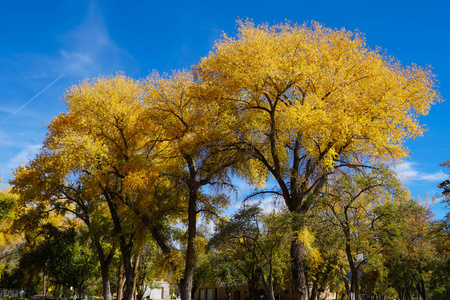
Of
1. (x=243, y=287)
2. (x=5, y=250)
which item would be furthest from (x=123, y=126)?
(x=243, y=287)

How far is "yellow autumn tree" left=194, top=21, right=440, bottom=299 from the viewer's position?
15.0 metres

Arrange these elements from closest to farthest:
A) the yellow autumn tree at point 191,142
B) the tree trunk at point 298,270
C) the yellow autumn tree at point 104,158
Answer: the tree trunk at point 298,270
the yellow autumn tree at point 191,142
the yellow autumn tree at point 104,158

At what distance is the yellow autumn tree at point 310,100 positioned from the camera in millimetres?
15023

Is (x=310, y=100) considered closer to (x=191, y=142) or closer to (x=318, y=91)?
(x=318, y=91)

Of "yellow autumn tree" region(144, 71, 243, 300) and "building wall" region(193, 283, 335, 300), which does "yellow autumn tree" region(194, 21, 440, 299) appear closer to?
"yellow autumn tree" region(144, 71, 243, 300)

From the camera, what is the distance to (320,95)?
52.5 ft

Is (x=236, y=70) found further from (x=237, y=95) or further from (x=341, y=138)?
(x=341, y=138)

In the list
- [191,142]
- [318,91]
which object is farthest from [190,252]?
[318,91]

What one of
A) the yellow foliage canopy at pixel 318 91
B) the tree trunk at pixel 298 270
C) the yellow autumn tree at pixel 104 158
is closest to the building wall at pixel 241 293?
the yellow autumn tree at pixel 104 158

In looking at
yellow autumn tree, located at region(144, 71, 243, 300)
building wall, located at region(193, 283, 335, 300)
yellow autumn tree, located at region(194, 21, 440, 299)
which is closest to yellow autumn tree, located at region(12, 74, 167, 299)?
yellow autumn tree, located at region(144, 71, 243, 300)

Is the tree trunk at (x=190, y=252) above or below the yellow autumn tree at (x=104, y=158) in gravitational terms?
below

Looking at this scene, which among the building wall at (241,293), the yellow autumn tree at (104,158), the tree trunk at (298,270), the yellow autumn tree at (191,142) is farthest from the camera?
the building wall at (241,293)

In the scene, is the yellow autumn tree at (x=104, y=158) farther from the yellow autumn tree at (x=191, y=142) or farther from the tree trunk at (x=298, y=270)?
the tree trunk at (x=298, y=270)

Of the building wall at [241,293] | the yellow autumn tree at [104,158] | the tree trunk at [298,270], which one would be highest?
the yellow autumn tree at [104,158]
